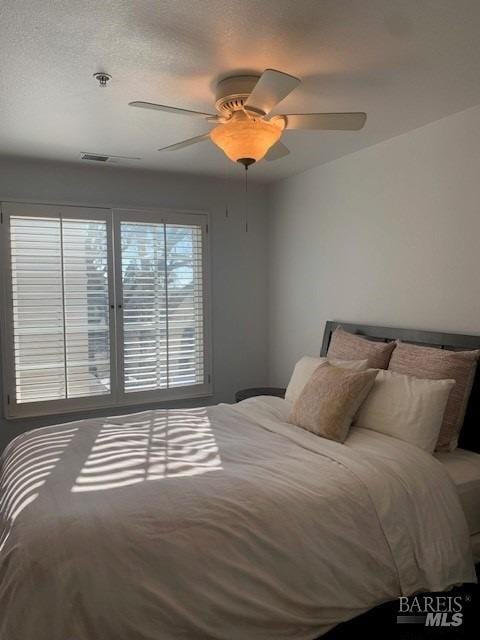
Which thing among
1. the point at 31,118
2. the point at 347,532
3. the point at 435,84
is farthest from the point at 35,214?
the point at 347,532

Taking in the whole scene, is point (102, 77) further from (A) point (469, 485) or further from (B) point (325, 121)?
(A) point (469, 485)

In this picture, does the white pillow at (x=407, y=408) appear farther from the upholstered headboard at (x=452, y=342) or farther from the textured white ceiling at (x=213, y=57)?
the textured white ceiling at (x=213, y=57)

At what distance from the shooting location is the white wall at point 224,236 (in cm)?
384

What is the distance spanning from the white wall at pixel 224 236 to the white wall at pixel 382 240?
155mm

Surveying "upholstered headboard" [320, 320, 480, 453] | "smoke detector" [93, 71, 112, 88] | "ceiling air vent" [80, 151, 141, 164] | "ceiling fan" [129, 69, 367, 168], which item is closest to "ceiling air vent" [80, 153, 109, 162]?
"ceiling air vent" [80, 151, 141, 164]

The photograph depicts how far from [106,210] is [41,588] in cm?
306

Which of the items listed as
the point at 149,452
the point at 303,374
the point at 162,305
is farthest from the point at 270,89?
the point at 162,305

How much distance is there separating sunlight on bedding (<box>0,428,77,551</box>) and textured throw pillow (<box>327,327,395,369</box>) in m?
1.78

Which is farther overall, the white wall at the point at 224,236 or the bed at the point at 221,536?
the white wall at the point at 224,236

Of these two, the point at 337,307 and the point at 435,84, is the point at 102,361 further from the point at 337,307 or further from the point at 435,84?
the point at 435,84

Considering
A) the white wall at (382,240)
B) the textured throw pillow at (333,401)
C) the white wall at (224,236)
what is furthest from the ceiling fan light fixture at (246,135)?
the white wall at (224,236)

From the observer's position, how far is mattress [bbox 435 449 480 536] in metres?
2.14

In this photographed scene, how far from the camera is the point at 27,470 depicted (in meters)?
2.13

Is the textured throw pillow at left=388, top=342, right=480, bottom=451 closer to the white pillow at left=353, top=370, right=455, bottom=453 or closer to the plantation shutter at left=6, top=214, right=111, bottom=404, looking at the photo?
the white pillow at left=353, top=370, right=455, bottom=453
